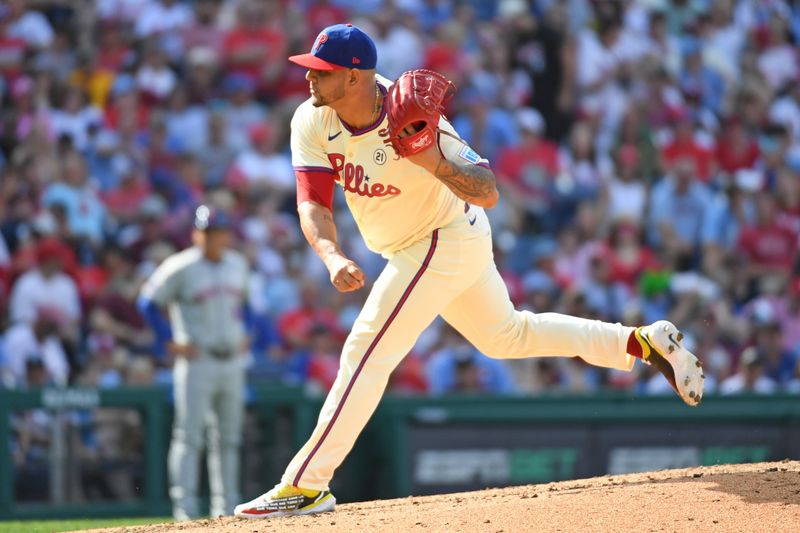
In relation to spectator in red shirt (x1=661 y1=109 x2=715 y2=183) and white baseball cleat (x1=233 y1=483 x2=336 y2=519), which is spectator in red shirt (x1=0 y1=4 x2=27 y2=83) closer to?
spectator in red shirt (x1=661 y1=109 x2=715 y2=183)

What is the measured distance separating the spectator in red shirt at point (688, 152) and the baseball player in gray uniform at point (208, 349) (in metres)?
6.55

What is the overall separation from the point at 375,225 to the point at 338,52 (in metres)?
0.83

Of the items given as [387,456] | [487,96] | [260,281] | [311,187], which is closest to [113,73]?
[260,281]

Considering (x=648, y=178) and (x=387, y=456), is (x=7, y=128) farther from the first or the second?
(x=648, y=178)

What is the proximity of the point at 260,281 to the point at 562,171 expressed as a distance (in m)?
3.84

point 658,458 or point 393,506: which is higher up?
point 393,506

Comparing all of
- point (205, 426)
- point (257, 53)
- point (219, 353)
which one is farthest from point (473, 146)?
point (205, 426)

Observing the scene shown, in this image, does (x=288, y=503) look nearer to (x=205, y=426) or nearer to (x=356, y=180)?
(x=356, y=180)

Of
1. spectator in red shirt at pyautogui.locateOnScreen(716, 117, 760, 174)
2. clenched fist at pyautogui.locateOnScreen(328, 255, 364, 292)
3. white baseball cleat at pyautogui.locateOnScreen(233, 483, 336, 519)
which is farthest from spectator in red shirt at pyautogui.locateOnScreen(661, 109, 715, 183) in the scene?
clenched fist at pyautogui.locateOnScreen(328, 255, 364, 292)

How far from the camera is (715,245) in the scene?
46.6 feet

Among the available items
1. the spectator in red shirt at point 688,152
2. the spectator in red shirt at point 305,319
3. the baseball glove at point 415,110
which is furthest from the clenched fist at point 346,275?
the spectator in red shirt at point 688,152

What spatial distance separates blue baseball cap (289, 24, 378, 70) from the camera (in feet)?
18.6

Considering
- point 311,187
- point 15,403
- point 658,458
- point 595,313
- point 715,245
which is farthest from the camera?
point 715,245

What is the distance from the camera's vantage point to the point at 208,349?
9.66 metres
